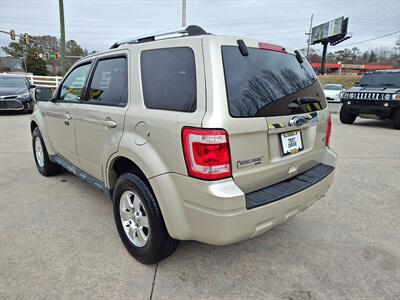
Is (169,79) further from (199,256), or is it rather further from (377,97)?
(377,97)

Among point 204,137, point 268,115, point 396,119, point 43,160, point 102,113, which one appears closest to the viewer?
point 204,137

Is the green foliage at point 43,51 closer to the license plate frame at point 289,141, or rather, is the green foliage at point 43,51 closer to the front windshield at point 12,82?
the front windshield at point 12,82

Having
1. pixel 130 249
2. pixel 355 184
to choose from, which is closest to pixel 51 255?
pixel 130 249

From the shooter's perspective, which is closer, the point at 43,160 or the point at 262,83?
the point at 262,83

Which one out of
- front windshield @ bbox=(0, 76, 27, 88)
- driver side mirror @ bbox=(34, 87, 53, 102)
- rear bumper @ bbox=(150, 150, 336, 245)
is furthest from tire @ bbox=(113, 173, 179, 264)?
front windshield @ bbox=(0, 76, 27, 88)

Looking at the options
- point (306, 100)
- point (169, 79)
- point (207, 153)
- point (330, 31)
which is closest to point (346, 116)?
point (306, 100)

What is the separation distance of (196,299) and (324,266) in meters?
1.12

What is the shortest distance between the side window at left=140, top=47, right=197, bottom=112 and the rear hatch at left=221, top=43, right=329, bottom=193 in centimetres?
25

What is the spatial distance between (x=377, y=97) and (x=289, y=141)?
27.5 ft

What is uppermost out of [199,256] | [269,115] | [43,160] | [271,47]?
[271,47]

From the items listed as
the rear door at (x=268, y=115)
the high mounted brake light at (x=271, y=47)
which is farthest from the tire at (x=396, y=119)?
the high mounted brake light at (x=271, y=47)

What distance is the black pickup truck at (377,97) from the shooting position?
8.81 metres

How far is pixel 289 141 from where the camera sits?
2.24 meters

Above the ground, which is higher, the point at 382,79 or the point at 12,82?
the point at 382,79
